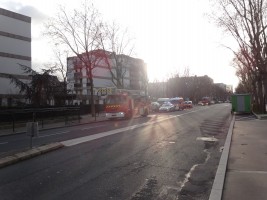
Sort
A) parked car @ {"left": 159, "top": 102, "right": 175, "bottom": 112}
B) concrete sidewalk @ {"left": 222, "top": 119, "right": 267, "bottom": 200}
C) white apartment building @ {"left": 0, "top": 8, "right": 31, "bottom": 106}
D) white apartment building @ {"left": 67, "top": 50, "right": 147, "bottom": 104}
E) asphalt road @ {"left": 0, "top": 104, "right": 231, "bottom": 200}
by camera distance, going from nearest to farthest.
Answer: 1. concrete sidewalk @ {"left": 222, "top": 119, "right": 267, "bottom": 200}
2. asphalt road @ {"left": 0, "top": 104, "right": 231, "bottom": 200}
3. white apartment building @ {"left": 0, "top": 8, "right": 31, "bottom": 106}
4. parked car @ {"left": 159, "top": 102, "right": 175, "bottom": 112}
5. white apartment building @ {"left": 67, "top": 50, "right": 147, "bottom": 104}

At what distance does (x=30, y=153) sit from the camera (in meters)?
11.9

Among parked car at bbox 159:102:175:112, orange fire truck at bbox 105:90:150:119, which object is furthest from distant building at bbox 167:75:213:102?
orange fire truck at bbox 105:90:150:119

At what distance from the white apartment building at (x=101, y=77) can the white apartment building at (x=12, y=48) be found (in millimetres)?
7195

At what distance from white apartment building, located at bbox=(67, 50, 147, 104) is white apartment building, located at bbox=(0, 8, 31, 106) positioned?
7.20 metres

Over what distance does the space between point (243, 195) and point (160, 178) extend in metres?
2.20

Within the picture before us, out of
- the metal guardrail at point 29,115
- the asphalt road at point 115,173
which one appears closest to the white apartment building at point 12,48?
the metal guardrail at point 29,115

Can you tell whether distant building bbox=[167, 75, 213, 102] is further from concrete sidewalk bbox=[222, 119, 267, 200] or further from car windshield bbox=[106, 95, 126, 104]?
concrete sidewalk bbox=[222, 119, 267, 200]

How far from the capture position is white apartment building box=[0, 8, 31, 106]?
5447 cm

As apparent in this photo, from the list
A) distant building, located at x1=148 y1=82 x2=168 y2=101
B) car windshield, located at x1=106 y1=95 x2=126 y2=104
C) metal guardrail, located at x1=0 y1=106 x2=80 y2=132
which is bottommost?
metal guardrail, located at x1=0 y1=106 x2=80 y2=132

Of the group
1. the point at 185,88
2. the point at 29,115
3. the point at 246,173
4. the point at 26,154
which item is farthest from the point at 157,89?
the point at 246,173

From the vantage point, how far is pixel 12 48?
5691cm

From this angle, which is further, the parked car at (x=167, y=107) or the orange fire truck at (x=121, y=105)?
the parked car at (x=167, y=107)

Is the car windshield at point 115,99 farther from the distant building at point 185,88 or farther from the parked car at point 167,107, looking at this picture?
the distant building at point 185,88

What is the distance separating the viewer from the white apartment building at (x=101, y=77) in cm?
5981
